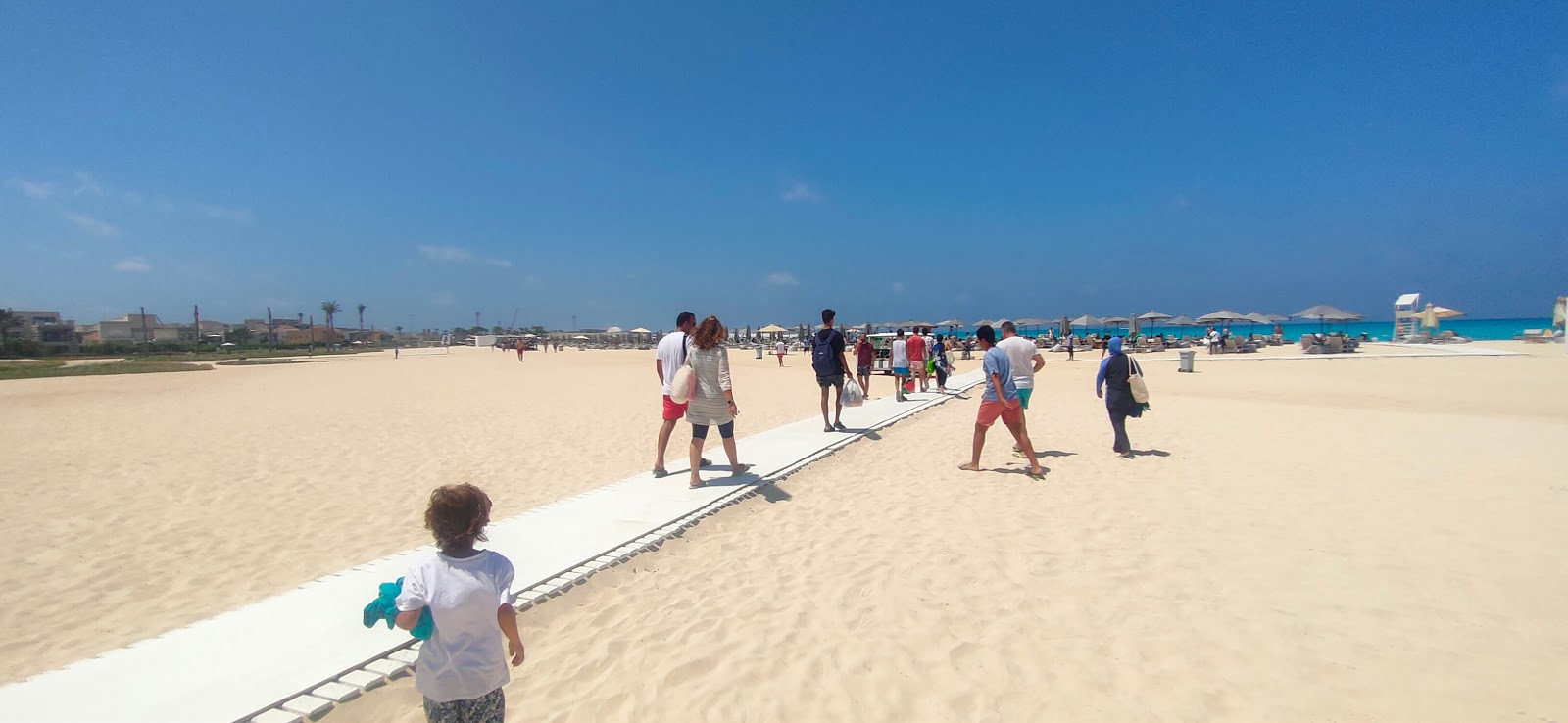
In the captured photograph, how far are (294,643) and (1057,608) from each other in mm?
4019

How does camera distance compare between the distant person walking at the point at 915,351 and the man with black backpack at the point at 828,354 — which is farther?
the distant person walking at the point at 915,351

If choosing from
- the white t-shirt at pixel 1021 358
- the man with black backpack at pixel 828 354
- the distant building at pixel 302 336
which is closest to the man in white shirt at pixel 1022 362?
the white t-shirt at pixel 1021 358

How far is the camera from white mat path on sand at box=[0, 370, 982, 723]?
2775 millimetres

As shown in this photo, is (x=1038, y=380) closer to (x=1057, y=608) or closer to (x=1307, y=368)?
(x=1307, y=368)

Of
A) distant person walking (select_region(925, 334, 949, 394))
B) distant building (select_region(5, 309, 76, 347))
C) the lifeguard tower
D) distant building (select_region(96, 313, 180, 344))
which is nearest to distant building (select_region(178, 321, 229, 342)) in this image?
distant building (select_region(96, 313, 180, 344))

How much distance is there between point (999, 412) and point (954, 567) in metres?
2.79

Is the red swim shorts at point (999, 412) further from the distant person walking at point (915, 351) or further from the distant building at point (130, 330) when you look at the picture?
the distant building at point (130, 330)

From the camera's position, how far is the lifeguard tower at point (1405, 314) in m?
37.9

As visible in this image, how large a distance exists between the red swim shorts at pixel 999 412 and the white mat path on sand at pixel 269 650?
3.42 m

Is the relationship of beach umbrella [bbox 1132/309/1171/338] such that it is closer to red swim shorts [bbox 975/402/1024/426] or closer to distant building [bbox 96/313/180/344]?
red swim shorts [bbox 975/402/1024/426]

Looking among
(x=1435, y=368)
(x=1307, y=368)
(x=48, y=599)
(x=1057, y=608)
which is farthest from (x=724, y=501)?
(x=1435, y=368)

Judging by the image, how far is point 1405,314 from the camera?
39.0 metres

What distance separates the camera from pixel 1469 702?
278 cm

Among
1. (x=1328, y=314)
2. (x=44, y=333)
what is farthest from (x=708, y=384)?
(x=44, y=333)
